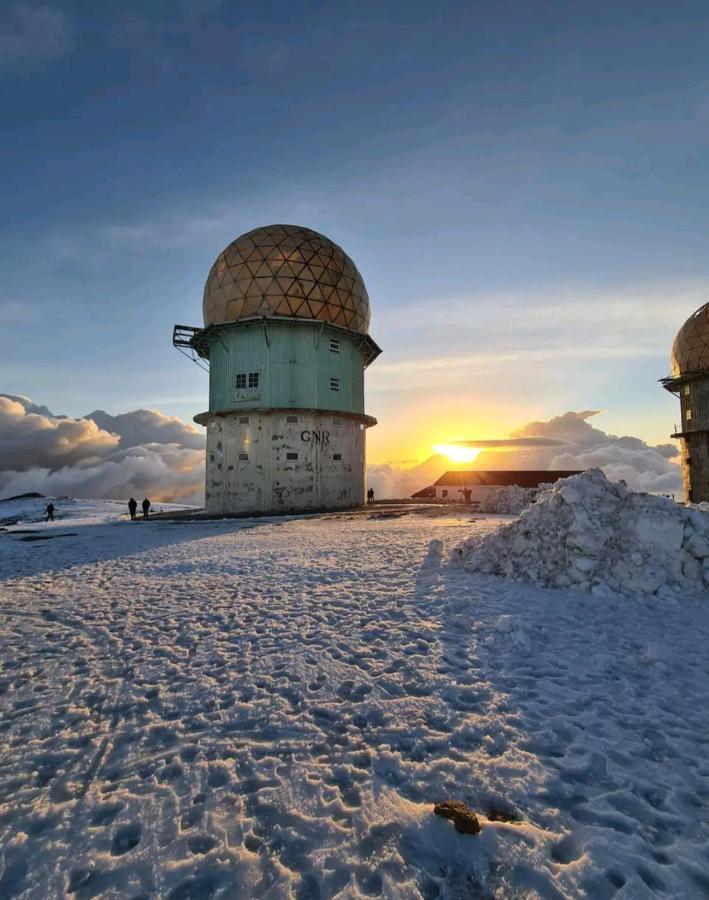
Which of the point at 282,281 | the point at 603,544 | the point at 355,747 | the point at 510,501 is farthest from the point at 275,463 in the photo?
the point at 355,747

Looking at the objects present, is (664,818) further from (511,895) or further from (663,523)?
(663,523)

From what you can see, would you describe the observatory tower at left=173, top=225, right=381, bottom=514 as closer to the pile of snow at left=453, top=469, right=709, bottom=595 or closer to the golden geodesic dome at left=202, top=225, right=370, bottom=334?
the golden geodesic dome at left=202, top=225, right=370, bottom=334

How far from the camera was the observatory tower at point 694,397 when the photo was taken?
3247 centimetres

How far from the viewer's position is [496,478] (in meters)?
45.8

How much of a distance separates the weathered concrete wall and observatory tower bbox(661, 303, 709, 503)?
27.8 meters

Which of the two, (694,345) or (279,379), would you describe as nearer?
(279,379)

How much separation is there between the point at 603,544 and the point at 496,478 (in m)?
39.7

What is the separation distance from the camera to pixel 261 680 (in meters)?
4.21

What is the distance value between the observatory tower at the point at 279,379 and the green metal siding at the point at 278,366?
56mm

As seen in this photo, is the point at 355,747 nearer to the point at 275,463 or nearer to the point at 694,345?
the point at 275,463

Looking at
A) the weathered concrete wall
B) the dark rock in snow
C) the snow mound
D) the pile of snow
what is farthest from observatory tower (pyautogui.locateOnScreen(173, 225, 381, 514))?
the dark rock in snow

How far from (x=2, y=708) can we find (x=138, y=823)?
7.43 ft

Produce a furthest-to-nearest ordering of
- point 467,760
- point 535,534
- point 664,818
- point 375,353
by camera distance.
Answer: point 375,353 < point 535,534 < point 467,760 < point 664,818

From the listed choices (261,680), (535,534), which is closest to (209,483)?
(535,534)
